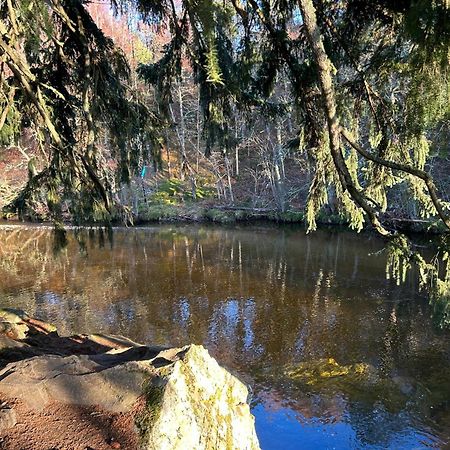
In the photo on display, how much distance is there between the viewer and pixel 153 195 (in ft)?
92.0

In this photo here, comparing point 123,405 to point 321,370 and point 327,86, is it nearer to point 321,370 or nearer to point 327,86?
point 327,86

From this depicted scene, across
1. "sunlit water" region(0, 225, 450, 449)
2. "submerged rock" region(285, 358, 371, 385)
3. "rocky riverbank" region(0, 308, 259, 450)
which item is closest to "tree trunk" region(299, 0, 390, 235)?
"sunlit water" region(0, 225, 450, 449)

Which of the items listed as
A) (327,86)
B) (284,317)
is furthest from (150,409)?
(284,317)

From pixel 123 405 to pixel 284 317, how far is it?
8230 millimetres

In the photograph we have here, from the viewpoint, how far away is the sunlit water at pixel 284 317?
686cm

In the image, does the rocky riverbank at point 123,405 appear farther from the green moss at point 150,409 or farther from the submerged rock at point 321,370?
the submerged rock at point 321,370

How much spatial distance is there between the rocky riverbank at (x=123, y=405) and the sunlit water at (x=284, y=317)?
1698 millimetres

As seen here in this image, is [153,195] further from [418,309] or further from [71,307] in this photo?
[418,309]

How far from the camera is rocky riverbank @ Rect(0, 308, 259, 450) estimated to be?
279cm

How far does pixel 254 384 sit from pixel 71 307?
567cm

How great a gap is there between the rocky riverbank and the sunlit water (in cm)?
170

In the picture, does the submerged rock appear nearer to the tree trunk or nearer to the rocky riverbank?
the rocky riverbank

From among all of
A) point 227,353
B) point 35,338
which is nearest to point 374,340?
point 227,353

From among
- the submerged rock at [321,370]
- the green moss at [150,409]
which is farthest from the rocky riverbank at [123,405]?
the submerged rock at [321,370]
